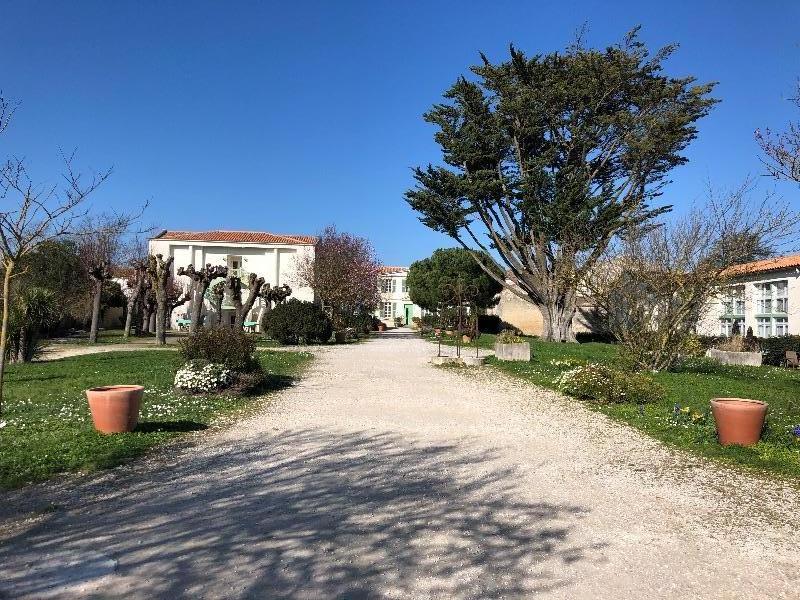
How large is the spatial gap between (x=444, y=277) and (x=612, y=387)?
35.6 meters

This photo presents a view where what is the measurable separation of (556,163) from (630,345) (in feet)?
52.6

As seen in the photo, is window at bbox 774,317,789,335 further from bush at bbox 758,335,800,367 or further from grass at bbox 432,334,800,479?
grass at bbox 432,334,800,479

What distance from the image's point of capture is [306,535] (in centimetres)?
397

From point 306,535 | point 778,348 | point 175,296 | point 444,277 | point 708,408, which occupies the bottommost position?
point 306,535

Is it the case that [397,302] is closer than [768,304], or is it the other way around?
[768,304]

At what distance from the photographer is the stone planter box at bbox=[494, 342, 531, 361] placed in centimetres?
1794

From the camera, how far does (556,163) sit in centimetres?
2842

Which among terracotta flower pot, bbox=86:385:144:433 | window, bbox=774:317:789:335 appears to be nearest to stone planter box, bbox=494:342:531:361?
terracotta flower pot, bbox=86:385:144:433

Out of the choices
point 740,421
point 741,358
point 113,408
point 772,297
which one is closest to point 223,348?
point 113,408

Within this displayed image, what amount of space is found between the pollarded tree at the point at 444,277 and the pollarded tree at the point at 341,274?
4.66m

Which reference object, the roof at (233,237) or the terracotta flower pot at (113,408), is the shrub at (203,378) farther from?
the roof at (233,237)

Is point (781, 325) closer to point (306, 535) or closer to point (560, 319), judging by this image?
point (560, 319)

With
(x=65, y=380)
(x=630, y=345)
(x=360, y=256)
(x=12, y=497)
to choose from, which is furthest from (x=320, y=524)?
(x=360, y=256)

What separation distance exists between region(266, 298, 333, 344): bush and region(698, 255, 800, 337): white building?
16.0 metres
